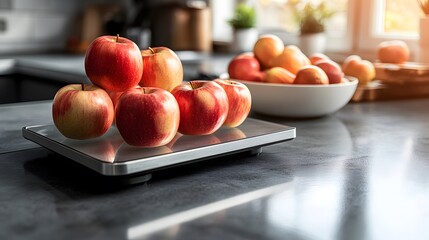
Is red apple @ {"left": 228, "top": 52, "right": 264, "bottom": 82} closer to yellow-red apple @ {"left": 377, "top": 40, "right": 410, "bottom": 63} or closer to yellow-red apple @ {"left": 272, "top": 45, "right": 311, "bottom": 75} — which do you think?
yellow-red apple @ {"left": 272, "top": 45, "right": 311, "bottom": 75}

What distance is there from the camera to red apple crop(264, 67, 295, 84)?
132 cm

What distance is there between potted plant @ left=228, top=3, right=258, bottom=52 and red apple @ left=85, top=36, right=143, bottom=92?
2.16m

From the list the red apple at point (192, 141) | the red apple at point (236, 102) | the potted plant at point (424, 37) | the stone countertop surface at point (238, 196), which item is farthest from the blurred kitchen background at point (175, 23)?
the red apple at point (192, 141)

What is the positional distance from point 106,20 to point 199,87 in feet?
8.13

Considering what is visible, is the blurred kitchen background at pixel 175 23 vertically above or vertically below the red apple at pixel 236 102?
above

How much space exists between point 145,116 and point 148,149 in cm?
5

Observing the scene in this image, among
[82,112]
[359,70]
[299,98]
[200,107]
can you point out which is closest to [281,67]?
[299,98]

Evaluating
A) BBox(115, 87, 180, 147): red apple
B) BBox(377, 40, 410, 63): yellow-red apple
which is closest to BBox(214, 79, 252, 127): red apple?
BBox(115, 87, 180, 147): red apple

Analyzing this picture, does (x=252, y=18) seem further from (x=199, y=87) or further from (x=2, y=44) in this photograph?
(x=199, y=87)

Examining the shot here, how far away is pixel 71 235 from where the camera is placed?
0.59 meters

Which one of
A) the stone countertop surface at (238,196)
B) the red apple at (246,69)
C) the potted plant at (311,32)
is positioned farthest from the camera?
the potted plant at (311,32)

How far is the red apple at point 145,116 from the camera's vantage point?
784 mm

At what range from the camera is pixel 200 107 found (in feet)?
2.79

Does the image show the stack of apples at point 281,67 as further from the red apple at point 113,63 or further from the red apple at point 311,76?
the red apple at point 113,63
